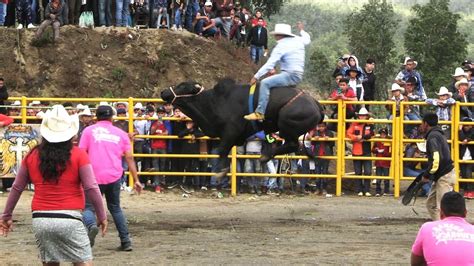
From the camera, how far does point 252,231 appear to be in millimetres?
14344

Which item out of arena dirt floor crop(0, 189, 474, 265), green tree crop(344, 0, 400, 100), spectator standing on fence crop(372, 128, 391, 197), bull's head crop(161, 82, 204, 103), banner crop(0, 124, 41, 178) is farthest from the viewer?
green tree crop(344, 0, 400, 100)

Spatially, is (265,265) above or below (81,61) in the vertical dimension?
below

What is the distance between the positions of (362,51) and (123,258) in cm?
2994

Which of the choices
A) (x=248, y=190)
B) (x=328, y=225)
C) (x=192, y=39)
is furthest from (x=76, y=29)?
(x=328, y=225)

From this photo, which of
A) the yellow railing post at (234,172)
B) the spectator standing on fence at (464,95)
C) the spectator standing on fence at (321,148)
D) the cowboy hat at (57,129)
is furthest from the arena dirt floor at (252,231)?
the cowboy hat at (57,129)

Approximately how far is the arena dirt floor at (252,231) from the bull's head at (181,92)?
2.09 m

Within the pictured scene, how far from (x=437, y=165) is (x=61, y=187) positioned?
6844mm

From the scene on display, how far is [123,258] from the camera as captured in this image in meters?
11.6

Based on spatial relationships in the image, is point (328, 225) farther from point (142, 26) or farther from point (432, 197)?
point (142, 26)

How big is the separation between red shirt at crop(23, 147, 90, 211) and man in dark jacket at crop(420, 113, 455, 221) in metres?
6.71

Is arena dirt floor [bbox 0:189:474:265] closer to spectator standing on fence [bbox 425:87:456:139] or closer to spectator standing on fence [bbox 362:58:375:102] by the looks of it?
spectator standing on fence [bbox 425:87:456:139]

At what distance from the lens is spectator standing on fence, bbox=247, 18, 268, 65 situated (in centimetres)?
2646

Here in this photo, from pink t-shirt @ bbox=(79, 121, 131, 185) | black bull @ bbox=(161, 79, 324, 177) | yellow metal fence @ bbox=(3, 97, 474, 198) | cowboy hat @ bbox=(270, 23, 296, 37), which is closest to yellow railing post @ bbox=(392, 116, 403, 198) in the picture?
yellow metal fence @ bbox=(3, 97, 474, 198)

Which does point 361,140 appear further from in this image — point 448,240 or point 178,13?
point 448,240
